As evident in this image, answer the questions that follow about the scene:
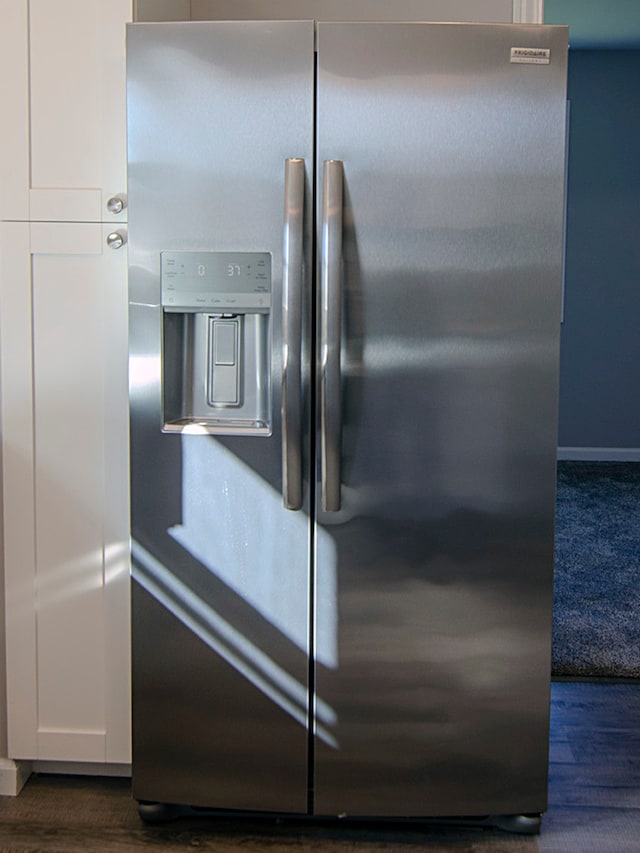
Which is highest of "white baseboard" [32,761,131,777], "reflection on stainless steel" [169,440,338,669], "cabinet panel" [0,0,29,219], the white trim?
the white trim

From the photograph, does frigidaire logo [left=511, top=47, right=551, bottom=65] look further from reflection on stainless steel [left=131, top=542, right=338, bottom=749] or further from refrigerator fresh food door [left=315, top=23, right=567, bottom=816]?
reflection on stainless steel [left=131, top=542, right=338, bottom=749]

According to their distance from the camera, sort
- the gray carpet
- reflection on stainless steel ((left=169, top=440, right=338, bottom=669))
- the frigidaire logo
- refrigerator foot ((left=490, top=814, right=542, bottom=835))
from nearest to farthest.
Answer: the frigidaire logo → reflection on stainless steel ((left=169, top=440, right=338, bottom=669)) → refrigerator foot ((left=490, top=814, right=542, bottom=835)) → the gray carpet

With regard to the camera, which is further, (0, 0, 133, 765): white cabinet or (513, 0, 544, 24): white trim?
(513, 0, 544, 24): white trim

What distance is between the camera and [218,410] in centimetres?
207

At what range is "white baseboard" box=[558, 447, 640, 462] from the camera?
6.57 metres

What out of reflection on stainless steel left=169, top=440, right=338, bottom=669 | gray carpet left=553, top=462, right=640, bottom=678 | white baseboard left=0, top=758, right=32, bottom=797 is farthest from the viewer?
gray carpet left=553, top=462, right=640, bottom=678

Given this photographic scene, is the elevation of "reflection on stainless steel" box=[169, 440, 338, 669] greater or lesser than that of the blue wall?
lesser

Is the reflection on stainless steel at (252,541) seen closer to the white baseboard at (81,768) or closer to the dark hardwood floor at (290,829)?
the dark hardwood floor at (290,829)

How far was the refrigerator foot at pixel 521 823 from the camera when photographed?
2.15 m

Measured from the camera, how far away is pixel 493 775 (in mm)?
2100

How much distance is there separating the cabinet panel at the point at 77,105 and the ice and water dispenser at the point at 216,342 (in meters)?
0.31

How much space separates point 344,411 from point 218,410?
27 centimetres

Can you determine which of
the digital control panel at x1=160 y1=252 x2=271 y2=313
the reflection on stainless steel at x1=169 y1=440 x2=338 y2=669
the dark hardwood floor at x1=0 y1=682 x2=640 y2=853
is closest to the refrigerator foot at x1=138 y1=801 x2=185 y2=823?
the dark hardwood floor at x1=0 y1=682 x2=640 y2=853

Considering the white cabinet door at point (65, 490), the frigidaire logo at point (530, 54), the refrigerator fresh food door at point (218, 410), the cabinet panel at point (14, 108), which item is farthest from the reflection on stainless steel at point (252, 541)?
the frigidaire logo at point (530, 54)
